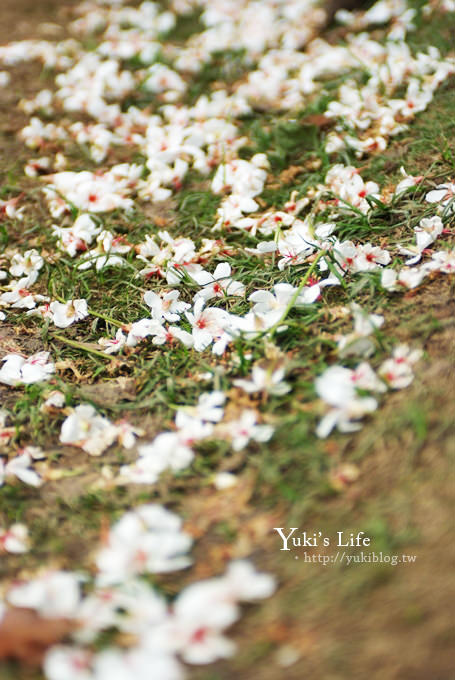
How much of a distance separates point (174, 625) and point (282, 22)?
4.01 metres

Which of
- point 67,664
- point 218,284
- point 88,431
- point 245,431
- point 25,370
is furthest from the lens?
point 218,284

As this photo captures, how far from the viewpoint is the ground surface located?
1.04 meters

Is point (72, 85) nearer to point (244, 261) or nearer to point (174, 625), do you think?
point (244, 261)

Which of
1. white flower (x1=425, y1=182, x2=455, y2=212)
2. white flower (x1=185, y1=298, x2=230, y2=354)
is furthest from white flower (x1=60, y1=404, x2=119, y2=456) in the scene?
white flower (x1=425, y1=182, x2=455, y2=212)

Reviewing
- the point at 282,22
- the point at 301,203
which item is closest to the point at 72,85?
the point at 282,22

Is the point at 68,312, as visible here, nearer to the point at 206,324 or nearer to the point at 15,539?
the point at 206,324

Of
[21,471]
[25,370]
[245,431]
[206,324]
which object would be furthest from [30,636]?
[206,324]

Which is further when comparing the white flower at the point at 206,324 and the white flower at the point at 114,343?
the white flower at the point at 114,343

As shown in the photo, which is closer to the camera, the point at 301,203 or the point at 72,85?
the point at 301,203

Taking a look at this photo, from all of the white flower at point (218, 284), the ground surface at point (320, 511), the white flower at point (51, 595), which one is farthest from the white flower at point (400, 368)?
the white flower at point (51, 595)

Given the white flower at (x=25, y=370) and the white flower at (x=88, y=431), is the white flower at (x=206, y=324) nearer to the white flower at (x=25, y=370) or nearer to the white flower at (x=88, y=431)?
the white flower at (x=88, y=431)

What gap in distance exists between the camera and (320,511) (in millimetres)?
1240

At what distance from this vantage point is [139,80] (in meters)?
3.40

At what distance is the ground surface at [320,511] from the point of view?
1.04m
